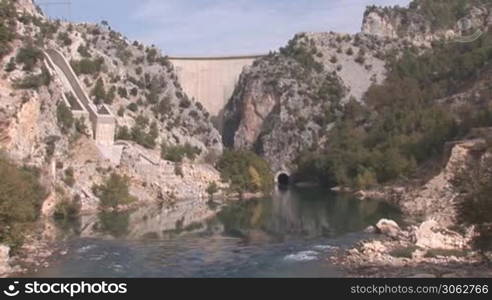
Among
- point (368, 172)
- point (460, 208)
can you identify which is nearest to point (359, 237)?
point (460, 208)

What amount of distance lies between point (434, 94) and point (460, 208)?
7007cm

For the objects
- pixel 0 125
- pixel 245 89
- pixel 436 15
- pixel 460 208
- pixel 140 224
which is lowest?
pixel 140 224

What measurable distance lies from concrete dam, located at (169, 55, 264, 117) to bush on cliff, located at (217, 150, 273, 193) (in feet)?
105

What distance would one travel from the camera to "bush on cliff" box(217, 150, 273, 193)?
69250mm

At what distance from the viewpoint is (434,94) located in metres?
90.2

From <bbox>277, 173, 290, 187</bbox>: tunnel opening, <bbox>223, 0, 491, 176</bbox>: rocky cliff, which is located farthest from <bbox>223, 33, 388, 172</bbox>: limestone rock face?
<bbox>277, 173, 290, 187</bbox>: tunnel opening

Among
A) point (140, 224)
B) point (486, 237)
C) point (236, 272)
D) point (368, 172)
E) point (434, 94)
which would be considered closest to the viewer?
point (486, 237)

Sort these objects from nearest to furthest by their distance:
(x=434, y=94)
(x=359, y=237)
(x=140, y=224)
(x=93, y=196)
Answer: (x=359, y=237) → (x=140, y=224) → (x=93, y=196) → (x=434, y=94)

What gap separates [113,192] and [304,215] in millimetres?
15834

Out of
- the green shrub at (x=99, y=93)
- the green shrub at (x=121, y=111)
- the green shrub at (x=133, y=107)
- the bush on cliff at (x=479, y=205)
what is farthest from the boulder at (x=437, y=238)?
the green shrub at (x=133, y=107)

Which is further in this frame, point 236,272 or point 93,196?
point 93,196

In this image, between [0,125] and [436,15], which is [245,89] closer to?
[436,15]

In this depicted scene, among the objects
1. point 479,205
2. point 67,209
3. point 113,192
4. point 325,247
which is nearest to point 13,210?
point 325,247

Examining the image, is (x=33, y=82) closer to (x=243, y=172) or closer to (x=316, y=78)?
(x=243, y=172)
